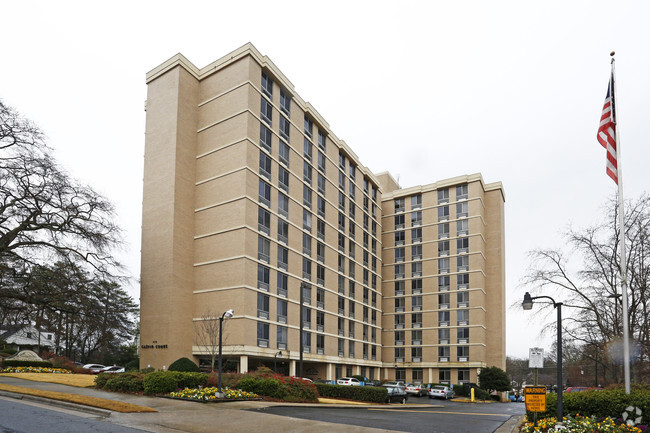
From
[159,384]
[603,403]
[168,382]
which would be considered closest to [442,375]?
[168,382]

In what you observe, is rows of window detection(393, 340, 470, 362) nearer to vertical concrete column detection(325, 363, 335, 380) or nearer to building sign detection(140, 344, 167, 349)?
vertical concrete column detection(325, 363, 335, 380)

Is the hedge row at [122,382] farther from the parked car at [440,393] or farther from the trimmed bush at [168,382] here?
the parked car at [440,393]

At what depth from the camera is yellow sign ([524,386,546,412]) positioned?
15762 mm

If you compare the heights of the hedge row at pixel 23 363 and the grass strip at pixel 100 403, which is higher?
the grass strip at pixel 100 403

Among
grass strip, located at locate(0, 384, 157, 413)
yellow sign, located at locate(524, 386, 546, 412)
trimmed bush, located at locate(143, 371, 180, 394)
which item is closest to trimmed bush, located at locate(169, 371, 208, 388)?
trimmed bush, located at locate(143, 371, 180, 394)

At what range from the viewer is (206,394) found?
81.3ft

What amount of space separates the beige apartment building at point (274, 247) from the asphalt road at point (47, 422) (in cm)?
2155

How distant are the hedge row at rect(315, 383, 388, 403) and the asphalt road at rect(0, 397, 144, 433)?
20.5 m

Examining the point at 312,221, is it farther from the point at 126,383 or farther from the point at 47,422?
the point at 47,422

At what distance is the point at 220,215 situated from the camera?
156ft

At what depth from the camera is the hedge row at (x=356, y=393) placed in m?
35.1

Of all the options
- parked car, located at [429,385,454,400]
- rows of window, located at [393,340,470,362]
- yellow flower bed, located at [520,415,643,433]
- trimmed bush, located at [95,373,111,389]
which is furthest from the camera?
rows of window, located at [393,340,470,362]

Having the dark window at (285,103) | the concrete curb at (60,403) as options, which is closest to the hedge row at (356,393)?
the concrete curb at (60,403)

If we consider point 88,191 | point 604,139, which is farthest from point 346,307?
point 604,139
